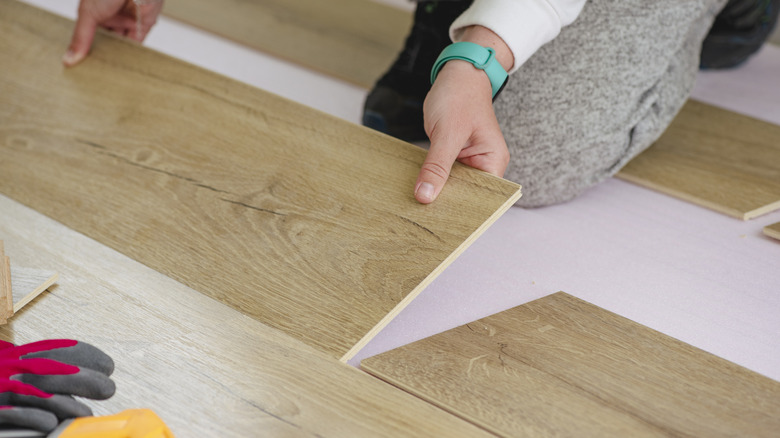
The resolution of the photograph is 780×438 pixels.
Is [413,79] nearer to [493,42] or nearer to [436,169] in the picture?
[493,42]

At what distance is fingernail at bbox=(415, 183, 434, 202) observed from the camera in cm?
95

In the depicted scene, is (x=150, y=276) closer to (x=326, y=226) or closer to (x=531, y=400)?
(x=326, y=226)

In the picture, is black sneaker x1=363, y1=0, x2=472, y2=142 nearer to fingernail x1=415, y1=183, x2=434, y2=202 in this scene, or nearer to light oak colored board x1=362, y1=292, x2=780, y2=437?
fingernail x1=415, y1=183, x2=434, y2=202

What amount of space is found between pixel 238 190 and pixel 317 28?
1054mm

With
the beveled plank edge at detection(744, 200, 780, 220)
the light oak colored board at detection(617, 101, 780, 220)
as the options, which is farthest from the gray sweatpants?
the beveled plank edge at detection(744, 200, 780, 220)

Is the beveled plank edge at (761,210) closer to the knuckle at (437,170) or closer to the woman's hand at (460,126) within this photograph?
the woman's hand at (460,126)

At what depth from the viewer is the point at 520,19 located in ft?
3.42

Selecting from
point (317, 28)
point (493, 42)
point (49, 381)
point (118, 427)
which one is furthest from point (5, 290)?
point (317, 28)

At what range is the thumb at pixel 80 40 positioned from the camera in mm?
1323

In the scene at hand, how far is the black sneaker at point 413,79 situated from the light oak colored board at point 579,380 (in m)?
0.62

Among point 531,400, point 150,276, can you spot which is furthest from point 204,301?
point 531,400

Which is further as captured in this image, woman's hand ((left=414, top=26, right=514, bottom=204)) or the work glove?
woman's hand ((left=414, top=26, right=514, bottom=204))

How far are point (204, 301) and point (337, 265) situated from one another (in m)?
0.18

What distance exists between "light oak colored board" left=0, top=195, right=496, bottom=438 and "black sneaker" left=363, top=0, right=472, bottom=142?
2.24 feet
